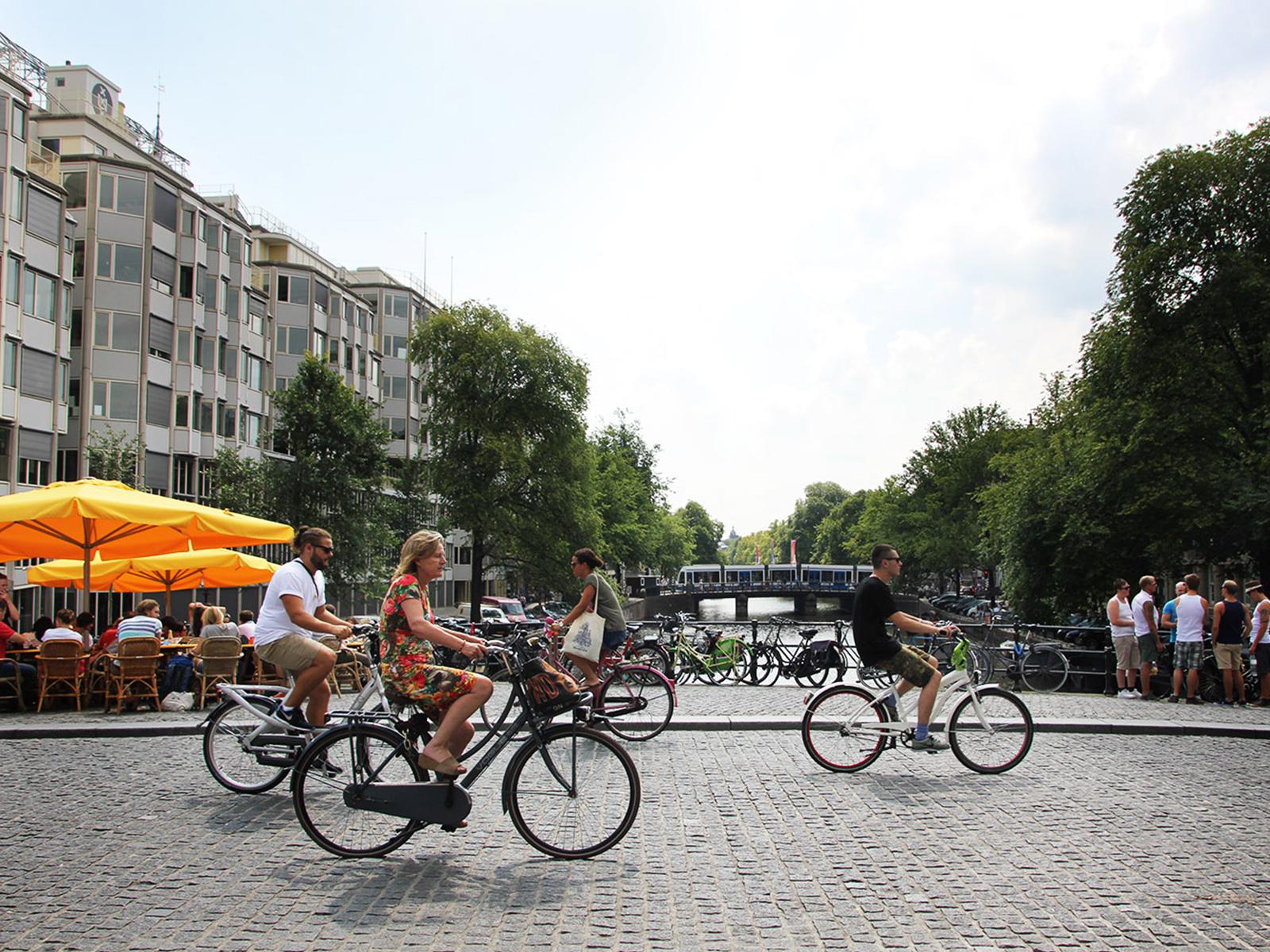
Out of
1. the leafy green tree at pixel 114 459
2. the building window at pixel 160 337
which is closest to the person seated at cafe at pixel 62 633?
the leafy green tree at pixel 114 459

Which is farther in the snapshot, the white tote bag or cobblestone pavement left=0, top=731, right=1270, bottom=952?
the white tote bag

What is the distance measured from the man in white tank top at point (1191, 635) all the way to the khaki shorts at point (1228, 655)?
9.4 inches

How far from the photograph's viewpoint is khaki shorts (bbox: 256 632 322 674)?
8586 millimetres

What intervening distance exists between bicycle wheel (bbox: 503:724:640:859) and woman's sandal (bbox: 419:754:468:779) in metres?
Result: 0.31

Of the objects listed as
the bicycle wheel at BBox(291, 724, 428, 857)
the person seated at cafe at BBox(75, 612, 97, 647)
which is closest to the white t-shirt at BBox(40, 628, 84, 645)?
the person seated at cafe at BBox(75, 612, 97, 647)

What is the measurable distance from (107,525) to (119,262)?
112 feet

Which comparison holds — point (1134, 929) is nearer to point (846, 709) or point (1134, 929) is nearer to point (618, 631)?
point (846, 709)

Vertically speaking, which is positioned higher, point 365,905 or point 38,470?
point 38,470

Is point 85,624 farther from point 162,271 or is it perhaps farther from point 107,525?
point 162,271

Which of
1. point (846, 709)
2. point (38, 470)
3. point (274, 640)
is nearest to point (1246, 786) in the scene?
point (846, 709)

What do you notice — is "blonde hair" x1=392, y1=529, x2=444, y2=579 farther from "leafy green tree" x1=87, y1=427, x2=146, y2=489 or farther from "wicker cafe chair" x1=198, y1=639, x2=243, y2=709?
"leafy green tree" x1=87, y1=427, x2=146, y2=489

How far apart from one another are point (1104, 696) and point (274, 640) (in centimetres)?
1446

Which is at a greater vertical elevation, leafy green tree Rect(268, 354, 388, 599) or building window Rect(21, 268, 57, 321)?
building window Rect(21, 268, 57, 321)

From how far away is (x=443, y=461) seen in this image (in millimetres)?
50875
